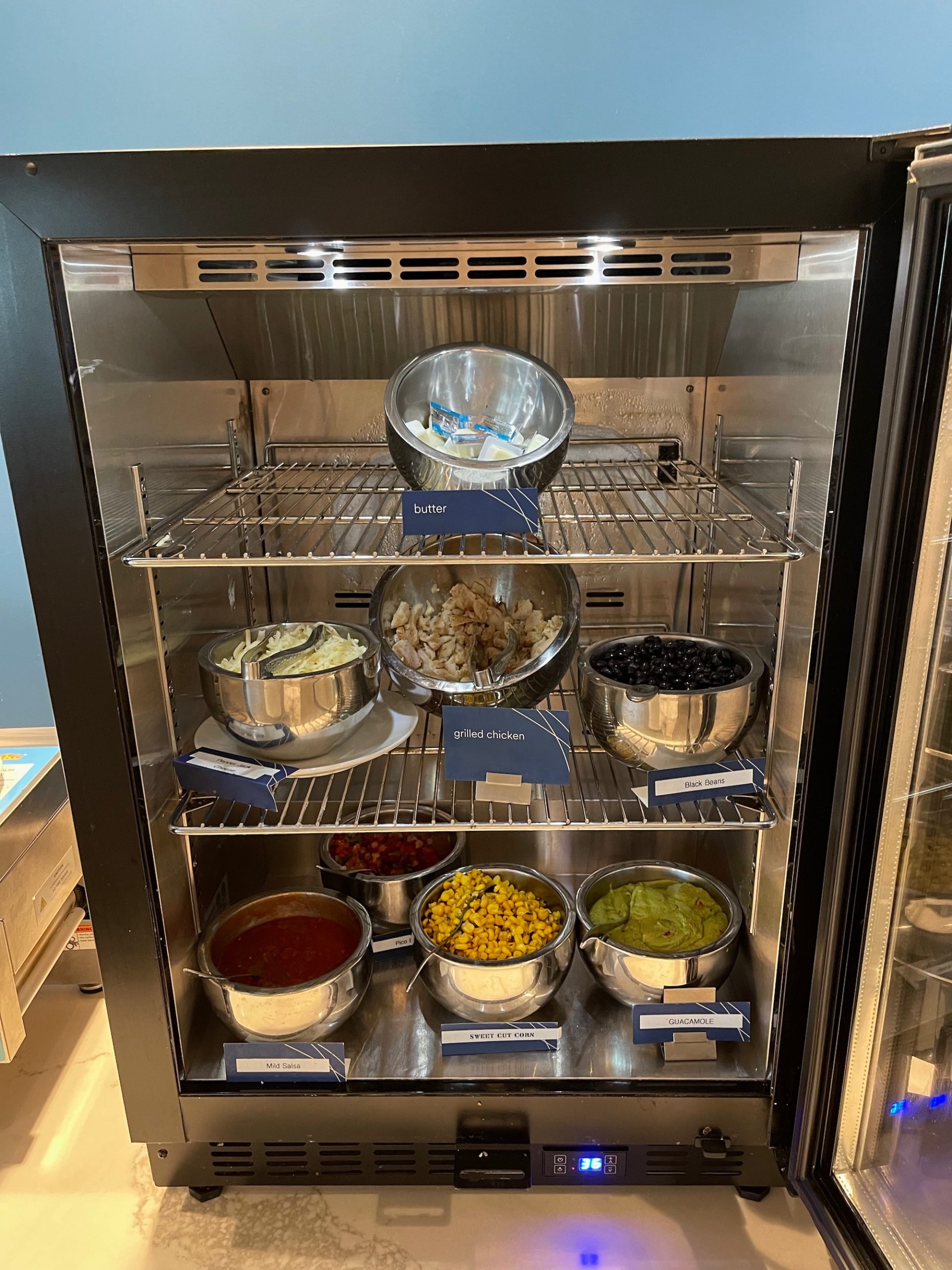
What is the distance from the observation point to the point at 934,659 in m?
1.03

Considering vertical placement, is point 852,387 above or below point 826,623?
above

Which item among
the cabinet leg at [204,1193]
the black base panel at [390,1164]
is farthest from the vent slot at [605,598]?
the cabinet leg at [204,1193]

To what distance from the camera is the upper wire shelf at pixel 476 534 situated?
3.88ft

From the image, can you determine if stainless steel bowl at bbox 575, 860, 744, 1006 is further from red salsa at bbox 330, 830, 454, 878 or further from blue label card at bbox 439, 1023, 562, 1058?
red salsa at bbox 330, 830, 454, 878

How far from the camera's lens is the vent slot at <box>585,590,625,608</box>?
169 cm

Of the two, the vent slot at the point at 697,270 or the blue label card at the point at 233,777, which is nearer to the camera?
the vent slot at the point at 697,270

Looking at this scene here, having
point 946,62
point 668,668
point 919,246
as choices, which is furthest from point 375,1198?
point 946,62

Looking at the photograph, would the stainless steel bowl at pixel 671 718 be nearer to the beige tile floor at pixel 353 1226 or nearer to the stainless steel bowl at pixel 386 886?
the stainless steel bowl at pixel 386 886

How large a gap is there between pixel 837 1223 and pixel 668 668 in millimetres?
853

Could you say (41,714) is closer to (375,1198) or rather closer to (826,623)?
(375,1198)

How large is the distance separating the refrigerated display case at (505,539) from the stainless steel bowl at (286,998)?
2.4 inches

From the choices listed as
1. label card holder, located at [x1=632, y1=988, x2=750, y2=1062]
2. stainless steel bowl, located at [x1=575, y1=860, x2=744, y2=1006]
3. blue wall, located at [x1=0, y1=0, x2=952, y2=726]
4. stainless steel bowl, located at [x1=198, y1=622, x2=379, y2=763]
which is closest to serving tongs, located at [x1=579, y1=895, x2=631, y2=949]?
stainless steel bowl, located at [x1=575, y1=860, x2=744, y2=1006]

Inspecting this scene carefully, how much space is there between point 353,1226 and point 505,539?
119 cm

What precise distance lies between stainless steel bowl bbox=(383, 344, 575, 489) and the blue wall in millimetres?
484
